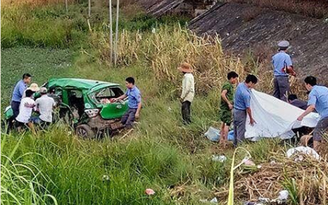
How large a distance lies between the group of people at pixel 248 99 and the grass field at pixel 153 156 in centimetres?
36

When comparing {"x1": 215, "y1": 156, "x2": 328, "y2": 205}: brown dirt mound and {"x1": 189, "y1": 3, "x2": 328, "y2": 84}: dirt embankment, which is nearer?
{"x1": 215, "y1": 156, "x2": 328, "y2": 205}: brown dirt mound

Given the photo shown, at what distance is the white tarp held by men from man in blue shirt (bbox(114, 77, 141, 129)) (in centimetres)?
224

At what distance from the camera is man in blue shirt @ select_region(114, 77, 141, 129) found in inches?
434

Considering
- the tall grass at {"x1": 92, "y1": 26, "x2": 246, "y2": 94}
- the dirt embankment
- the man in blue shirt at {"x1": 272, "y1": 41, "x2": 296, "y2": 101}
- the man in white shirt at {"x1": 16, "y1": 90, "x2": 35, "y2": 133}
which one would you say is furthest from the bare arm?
the man in white shirt at {"x1": 16, "y1": 90, "x2": 35, "y2": 133}

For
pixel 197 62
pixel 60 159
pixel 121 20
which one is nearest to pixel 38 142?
pixel 60 159

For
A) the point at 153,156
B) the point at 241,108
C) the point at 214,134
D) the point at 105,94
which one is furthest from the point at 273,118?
the point at 105,94

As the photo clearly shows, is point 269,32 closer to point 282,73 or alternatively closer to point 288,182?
point 282,73

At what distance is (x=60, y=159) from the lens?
6.72 metres

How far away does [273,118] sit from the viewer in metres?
9.57

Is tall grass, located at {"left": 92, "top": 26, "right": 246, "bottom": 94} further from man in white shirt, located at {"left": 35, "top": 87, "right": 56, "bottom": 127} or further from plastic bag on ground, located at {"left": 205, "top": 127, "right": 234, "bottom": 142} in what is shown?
man in white shirt, located at {"left": 35, "top": 87, "right": 56, "bottom": 127}

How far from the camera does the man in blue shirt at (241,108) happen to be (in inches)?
361

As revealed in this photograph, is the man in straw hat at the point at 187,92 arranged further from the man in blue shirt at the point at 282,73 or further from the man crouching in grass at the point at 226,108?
the man in blue shirt at the point at 282,73

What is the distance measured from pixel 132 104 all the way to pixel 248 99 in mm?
2689

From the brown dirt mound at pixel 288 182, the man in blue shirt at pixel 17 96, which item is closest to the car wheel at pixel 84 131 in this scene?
the man in blue shirt at pixel 17 96
